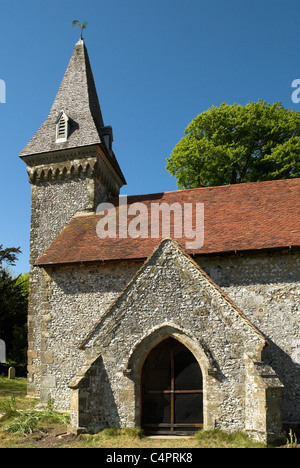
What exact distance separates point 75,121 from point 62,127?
698 millimetres

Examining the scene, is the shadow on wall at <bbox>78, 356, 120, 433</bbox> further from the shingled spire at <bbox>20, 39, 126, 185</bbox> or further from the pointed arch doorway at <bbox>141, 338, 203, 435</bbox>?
the shingled spire at <bbox>20, 39, 126, 185</bbox>

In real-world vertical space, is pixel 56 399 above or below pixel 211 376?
below

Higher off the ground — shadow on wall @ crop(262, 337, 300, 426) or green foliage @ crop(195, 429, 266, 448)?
shadow on wall @ crop(262, 337, 300, 426)

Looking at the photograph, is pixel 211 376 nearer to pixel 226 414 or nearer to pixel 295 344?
pixel 226 414

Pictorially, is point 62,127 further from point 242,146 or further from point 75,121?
point 242,146

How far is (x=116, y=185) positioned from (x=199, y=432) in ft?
45.7

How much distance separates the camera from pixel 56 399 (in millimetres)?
12602

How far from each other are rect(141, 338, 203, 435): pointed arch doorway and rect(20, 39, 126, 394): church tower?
710 cm

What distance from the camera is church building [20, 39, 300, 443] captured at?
8.51m

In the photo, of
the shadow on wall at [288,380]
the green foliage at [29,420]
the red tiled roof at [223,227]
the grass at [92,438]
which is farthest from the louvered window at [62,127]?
the shadow on wall at [288,380]

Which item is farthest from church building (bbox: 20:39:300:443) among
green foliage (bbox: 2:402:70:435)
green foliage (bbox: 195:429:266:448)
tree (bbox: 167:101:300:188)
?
tree (bbox: 167:101:300:188)

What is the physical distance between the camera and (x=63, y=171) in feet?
56.9

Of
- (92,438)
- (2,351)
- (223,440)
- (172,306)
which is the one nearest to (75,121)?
(172,306)

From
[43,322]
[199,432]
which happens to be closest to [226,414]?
[199,432]
